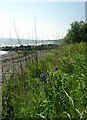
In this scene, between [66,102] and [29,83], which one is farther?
[29,83]

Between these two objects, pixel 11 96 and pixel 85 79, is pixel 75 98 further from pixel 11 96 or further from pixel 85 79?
pixel 11 96

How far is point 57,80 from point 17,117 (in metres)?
Result: 0.54

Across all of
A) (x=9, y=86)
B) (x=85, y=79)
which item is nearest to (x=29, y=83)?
(x=9, y=86)

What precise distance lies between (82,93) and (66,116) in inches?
14.2

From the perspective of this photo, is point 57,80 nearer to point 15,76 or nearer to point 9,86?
point 9,86

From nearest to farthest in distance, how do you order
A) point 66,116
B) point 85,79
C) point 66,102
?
1. point 66,116
2. point 66,102
3. point 85,79

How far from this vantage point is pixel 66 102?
2848 mm

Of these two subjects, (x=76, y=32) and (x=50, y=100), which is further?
(x=76, y=32)

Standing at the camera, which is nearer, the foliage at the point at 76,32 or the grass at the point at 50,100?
the grass at the point at 50,100

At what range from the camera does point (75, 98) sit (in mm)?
2895

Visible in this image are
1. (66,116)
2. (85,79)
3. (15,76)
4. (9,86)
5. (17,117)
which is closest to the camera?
(66,116)

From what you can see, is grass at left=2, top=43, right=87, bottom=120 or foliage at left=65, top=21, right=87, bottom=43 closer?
grass at left=2, top=43, right=87, bottom=120

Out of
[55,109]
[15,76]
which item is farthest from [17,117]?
[15,76]

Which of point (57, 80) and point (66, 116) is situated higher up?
point (57, 80)
